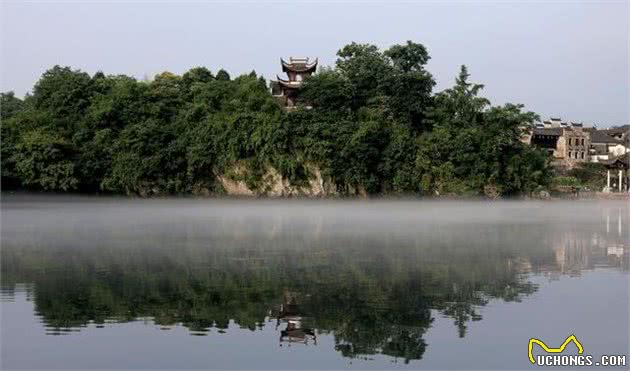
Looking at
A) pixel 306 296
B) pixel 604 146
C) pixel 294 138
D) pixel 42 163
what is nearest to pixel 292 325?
pixel 306 296

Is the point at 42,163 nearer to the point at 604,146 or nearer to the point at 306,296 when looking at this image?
the point at 306,296

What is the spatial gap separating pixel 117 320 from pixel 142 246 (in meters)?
7.52

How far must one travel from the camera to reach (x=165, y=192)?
39.9m

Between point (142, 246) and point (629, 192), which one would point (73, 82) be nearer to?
point (142, 246)

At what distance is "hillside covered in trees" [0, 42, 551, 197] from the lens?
3781cm

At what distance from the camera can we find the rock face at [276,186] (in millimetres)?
39312

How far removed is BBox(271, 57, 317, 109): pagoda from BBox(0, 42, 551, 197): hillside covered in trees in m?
1.05

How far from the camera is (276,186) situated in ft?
Answer: 130

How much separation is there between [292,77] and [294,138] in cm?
486

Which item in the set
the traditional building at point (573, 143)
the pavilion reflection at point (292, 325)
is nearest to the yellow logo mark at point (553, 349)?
the pavilion reflection at point (292, 325)

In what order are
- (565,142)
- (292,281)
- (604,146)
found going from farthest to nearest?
(604,146) < (565,142) < (292,281)

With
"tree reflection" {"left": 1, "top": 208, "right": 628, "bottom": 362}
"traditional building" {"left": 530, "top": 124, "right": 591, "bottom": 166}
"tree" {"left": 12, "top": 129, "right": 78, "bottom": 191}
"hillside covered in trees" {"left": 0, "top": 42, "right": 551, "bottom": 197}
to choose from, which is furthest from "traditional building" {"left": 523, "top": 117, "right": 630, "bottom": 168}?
"tree reflection" {"left": 1, "top": 208, "right": 628, "bottom": 362}

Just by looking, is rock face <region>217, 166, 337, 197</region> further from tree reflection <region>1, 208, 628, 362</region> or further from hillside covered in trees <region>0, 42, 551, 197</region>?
tree reflection <region>1, 208, 628, 362</region>

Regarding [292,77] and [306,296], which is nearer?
[306,296]
